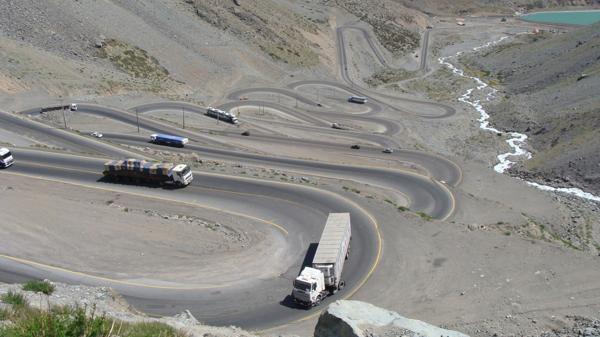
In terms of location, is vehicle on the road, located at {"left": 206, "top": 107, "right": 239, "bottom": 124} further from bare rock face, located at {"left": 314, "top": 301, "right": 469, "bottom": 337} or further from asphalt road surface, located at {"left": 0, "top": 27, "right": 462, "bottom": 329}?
bare rock face, located at {"left": 314, "top": 301, "right": 469, "bottom": 337}

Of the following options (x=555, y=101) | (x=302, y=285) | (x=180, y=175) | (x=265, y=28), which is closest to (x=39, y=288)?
(x=302, y=285)

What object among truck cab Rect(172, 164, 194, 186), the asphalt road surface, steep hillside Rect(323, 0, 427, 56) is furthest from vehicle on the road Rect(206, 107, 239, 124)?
steep hillside Rect(323, 0, 427, 56)

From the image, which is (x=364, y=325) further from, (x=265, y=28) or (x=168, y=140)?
(x=265, y=28)

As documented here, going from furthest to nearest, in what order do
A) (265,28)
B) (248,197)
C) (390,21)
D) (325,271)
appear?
(390,21)
(265,28)
(248,197)
(325,271)

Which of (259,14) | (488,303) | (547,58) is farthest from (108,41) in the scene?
(547,58)

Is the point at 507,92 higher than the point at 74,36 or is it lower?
lower

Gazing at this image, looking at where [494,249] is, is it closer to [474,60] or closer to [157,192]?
[157,192]

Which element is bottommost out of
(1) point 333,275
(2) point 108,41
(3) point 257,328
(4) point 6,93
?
(3) point 257,328
